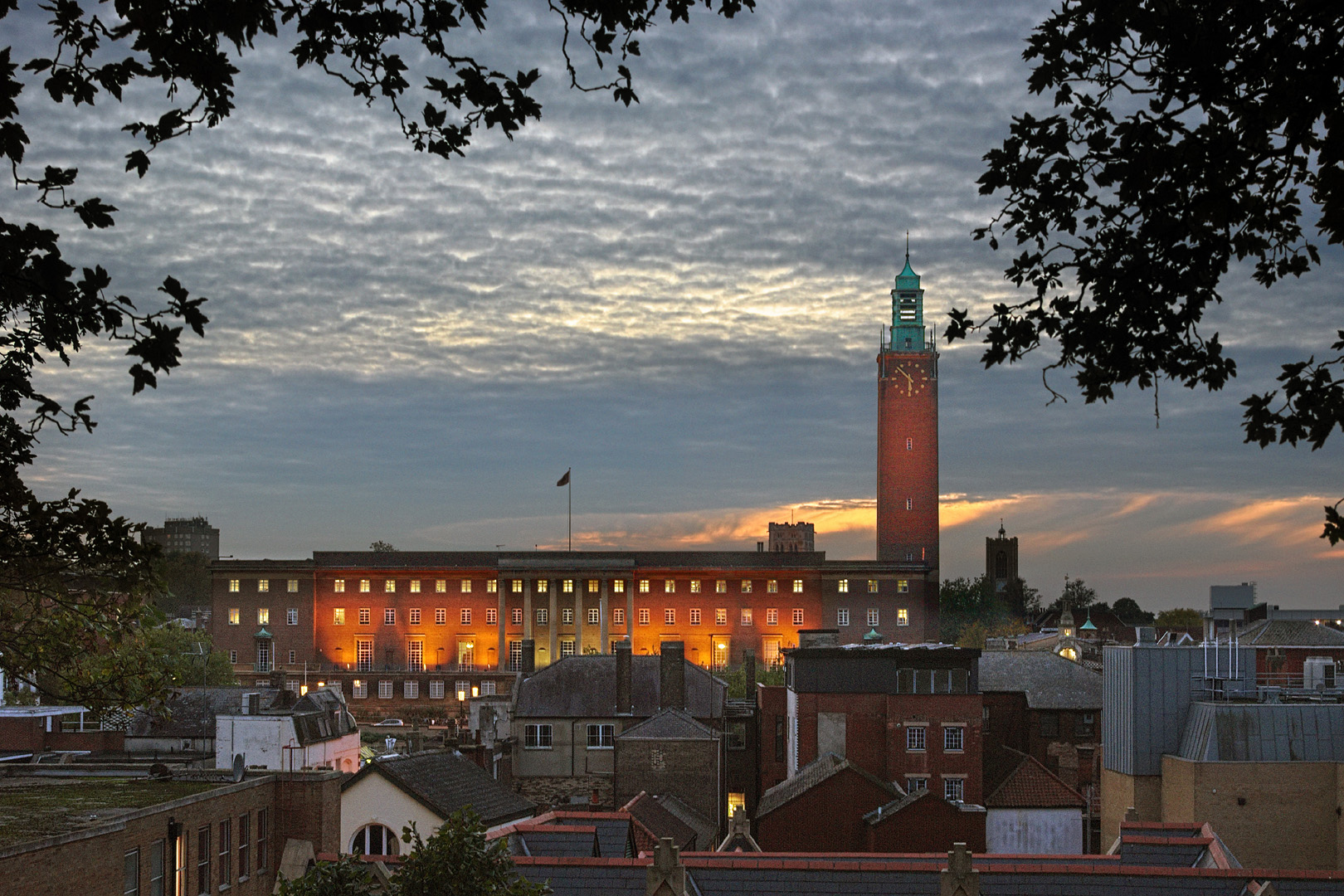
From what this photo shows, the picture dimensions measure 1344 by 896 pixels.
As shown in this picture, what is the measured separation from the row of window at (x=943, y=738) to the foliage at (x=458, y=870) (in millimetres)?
35718

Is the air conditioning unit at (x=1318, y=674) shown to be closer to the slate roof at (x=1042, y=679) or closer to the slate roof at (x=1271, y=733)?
the slate roof at (x=1042, y=679)

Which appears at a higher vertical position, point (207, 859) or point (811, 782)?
point (207, 859)

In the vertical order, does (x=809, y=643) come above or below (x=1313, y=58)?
below

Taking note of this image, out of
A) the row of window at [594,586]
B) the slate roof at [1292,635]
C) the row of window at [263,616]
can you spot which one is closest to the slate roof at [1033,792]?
the slate roof at [1292,635]

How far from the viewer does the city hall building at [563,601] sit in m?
144

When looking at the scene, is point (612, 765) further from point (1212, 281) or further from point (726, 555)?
point (726, 555)

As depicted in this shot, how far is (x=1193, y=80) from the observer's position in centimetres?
1152

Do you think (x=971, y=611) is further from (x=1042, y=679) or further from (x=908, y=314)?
(x=1042, y=679)

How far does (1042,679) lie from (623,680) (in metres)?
20.5

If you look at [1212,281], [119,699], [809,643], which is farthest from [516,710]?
[1212,281]

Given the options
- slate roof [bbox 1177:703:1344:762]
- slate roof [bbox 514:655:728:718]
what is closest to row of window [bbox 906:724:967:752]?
slate roof [bbox 1177:703:1344:762]

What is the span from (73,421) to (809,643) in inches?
2323

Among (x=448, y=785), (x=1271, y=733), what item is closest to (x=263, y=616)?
(x=448, y=785)

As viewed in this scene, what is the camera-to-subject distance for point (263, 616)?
143m
